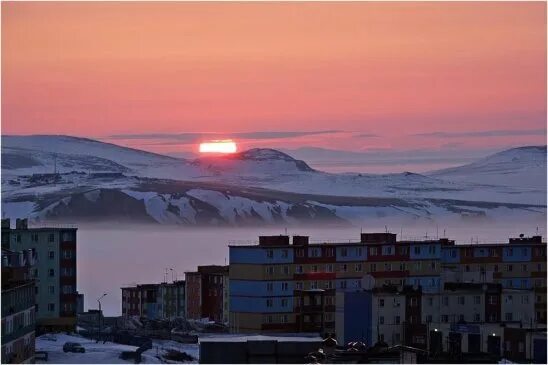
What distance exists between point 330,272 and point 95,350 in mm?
8142

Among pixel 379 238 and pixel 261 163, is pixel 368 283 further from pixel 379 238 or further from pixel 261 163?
pixel 261 163

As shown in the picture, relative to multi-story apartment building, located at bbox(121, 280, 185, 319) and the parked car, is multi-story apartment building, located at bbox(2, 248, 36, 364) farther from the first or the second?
multi-story apartment building, located at bbox(121, 280, 185, 319)

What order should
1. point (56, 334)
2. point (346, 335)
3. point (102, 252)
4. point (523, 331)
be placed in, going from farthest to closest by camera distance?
point (102, 252) → point (56, 334) → point (346, 335) → point (523, 331)

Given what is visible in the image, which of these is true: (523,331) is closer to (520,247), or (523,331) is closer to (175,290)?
(520,247)

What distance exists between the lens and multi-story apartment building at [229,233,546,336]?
49.1m

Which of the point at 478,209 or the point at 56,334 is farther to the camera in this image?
the point at 478,209

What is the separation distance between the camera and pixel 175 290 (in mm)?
75438

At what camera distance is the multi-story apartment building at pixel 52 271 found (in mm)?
53156

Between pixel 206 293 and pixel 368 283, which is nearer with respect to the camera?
pixel 368 283

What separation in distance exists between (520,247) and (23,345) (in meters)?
27.8

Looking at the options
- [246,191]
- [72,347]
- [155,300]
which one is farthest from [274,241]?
[246,191]

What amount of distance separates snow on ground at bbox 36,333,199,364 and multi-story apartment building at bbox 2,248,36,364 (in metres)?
3.74

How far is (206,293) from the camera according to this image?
6988cm

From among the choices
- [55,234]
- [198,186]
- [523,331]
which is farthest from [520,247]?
[198,186]
